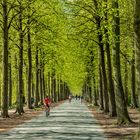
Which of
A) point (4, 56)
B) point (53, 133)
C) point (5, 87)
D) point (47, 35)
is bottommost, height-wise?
point (53, 133)

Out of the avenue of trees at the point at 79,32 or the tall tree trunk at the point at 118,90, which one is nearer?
the tall tree trunk at the point at 118,90

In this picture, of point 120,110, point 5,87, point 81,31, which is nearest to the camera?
point 120,110

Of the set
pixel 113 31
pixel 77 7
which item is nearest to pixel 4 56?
pixel 77 7

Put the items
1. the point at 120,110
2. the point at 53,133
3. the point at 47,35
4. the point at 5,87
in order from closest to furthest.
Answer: the point at 53,133, the point at 120,110, the point at 5,87, the point at 47,35

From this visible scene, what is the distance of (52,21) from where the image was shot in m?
39.7

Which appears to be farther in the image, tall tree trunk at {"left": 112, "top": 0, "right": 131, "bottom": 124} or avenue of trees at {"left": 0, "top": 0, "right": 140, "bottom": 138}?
avenue of trees at {"left": 0, "top": 0, "right": 140, "bottom": 138}

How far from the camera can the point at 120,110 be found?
24297 mm

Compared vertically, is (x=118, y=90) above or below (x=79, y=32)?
below

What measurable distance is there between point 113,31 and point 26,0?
1048 centimetres

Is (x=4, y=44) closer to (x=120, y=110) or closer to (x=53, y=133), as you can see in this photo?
(x=120, y=110)

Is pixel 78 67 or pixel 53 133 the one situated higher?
pixel 78 67

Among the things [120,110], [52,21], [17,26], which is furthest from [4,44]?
[120,110]

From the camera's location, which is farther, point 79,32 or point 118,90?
point 79,32

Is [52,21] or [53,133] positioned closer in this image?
[53,133]
